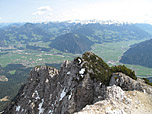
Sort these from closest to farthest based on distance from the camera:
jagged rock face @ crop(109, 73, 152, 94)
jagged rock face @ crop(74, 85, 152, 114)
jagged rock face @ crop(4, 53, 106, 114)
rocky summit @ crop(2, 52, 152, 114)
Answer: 1. jagged rock face @ crop(74, 85, 152, 114)
2. rocky summit @ crop(2, 52, 152, 114)
3. jagged rock face @ crop(109, 73, 152, 94)
4. jagged rock face @ crop(4, 53, 106, 114)

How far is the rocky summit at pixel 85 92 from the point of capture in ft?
87.1

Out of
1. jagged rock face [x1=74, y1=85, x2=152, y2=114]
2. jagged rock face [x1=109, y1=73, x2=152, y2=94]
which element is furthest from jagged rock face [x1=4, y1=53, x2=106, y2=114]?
jagged rock face [x1=74, y1=85, x2=152, y2=114]

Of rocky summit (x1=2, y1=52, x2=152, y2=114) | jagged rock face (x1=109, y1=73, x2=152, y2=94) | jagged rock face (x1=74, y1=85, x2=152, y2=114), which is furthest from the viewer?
jagged rock face (x1=109, y1=73, x2=152, y2=94)

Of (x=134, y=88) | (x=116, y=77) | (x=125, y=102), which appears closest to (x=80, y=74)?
(x=116, y=77)

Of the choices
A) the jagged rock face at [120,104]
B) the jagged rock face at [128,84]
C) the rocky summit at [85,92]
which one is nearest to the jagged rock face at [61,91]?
the rocky summit at [85,92]

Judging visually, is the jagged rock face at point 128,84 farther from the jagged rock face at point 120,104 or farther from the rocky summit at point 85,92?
the jagged rock face at point 120,104

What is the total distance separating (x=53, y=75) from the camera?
61562 millimetres

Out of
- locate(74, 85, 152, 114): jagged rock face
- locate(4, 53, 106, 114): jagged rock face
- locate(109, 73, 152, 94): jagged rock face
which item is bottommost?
locate(4, 53, 106, 114): jagged rock face

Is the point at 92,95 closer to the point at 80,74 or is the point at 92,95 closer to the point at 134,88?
the point at 80,74

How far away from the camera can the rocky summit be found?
2655 centimetres

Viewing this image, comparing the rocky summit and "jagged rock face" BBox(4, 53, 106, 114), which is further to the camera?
"jagged rock face" BBox(4, 53, 106, 114)

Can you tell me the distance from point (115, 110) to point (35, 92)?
43.2 m

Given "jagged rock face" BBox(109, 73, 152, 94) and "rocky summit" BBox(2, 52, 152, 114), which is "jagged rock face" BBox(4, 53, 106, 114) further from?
"jagged rock face" BBox(109, 73, 152, 94)

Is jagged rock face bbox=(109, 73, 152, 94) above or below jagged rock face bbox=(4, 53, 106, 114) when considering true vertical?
above
